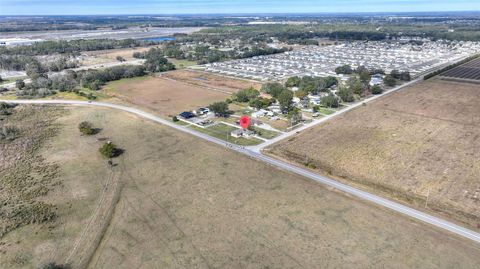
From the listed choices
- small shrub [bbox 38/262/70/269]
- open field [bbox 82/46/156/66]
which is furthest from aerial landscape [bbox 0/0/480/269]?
open field [bbox 82/46/156/66]

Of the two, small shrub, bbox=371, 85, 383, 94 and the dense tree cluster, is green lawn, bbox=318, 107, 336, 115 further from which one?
the dense tree cluster

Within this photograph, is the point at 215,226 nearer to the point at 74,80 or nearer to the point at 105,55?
the point at 74,80

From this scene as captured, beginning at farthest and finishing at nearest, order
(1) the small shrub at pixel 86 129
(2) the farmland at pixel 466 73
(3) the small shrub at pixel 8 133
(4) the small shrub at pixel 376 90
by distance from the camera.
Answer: (2) the farmland at pixel 466 73 → (4) the small shrub at pixel 376 90 → (1) the small shrub at pixel 86 129 → (3) the small shrub at pixel 8 133

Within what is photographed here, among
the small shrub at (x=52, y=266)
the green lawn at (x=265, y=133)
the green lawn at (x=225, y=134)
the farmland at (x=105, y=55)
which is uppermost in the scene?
the farmland at (x=105, y=55)

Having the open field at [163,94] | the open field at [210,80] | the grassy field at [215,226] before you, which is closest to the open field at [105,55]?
the open field at [210,80]

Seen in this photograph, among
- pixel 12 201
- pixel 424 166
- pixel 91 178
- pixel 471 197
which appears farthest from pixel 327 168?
pixel 12 201

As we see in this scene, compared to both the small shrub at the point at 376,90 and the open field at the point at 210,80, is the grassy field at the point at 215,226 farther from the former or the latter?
the small shrub at the point at 376,90

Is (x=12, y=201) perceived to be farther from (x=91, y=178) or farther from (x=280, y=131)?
(x=280, y=131)
